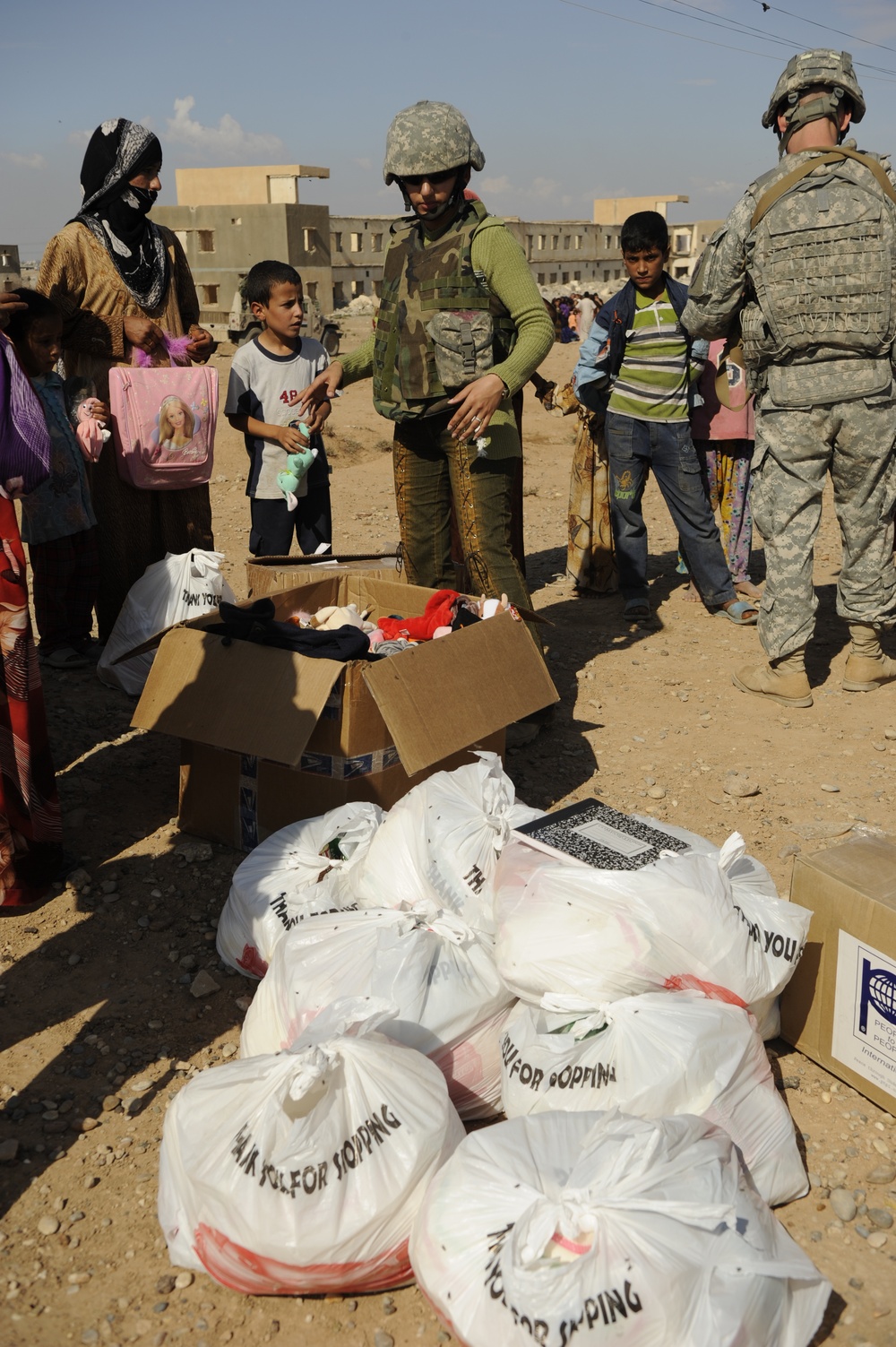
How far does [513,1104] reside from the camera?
2.12 metres

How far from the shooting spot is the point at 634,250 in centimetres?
520

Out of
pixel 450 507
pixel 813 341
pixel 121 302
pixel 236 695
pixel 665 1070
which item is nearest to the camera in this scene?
pixel 665 1070

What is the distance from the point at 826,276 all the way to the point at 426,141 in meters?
1.50

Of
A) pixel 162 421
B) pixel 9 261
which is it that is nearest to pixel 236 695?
pixel 162 421

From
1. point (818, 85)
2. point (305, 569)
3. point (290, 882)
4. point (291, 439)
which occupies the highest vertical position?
point (818, 85)

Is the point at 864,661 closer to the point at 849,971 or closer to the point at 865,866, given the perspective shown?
the point at 865,866

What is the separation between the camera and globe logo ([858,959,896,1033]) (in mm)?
2236

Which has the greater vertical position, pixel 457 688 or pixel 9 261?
pixel 9 261

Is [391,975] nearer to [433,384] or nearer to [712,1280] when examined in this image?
[712,1280]

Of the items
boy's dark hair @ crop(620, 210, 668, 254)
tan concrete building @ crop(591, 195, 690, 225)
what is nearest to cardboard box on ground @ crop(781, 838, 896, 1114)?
boy's dark hair @ crop(620, 210, 668, 254)

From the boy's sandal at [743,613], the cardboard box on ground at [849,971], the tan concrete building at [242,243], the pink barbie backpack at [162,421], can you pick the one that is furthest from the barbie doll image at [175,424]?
the tan concrete building at [242,243]

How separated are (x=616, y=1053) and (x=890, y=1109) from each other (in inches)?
27.7

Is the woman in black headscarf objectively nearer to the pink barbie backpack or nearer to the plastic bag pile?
the pink barbie backpack

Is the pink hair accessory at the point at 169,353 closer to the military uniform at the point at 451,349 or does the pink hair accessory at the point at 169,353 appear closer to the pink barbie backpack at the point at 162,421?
the pink barbie backpack at the point at 162,421
